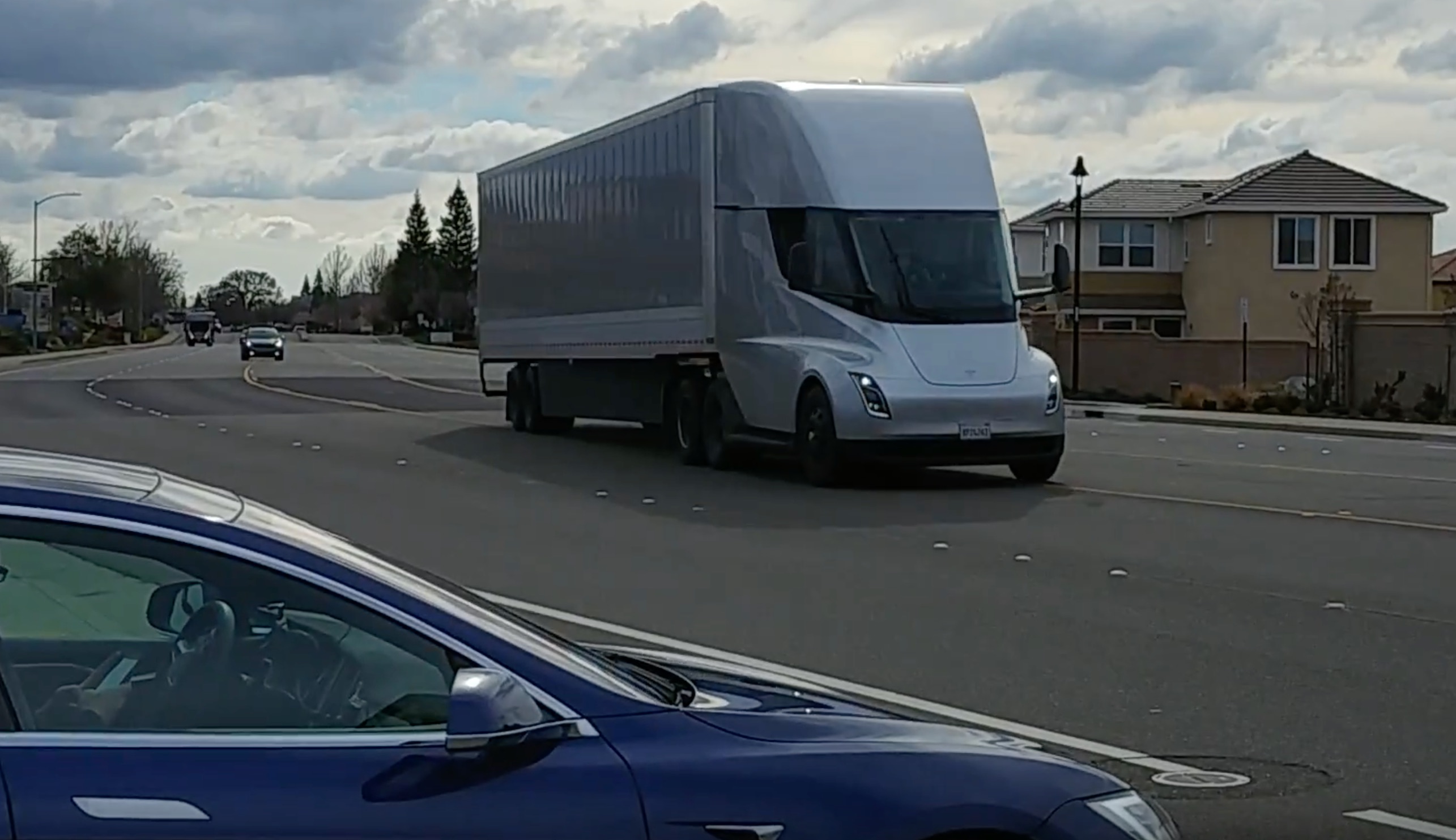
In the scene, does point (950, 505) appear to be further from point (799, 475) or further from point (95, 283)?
point (95, 283)

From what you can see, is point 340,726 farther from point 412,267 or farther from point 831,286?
point 412,267

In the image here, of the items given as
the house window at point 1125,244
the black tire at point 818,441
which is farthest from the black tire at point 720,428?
the house window at point 1125,244

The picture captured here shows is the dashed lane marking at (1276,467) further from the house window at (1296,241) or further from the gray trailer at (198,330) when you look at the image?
the gray trailer at (198,330)

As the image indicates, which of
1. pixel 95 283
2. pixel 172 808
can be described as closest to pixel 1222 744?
pixel 172 808

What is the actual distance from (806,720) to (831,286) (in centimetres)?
1598

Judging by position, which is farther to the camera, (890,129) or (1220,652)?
(890,129)

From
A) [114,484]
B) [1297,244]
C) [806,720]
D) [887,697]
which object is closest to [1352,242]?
[1297,244]

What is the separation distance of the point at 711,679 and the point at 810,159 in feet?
52.6

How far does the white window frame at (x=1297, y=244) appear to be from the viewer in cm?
5950

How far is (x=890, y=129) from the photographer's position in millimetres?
21000

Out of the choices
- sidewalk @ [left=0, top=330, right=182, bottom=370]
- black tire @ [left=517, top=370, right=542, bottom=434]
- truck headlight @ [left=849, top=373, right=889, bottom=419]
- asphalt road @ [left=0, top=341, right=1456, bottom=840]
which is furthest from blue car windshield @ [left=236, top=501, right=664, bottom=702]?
sidewalk @ [left=0, top=330, right=182, bottom=370]

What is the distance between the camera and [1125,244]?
2477 inches

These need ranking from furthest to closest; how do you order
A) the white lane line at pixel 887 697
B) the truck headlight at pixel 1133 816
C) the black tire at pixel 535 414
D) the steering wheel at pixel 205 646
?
1. the black tire at pixel 535 414
2. the white lane line at pixel 887 697
3. the truck headlight at pixel 1133 816
4. the steering wheel at pixel 205 646

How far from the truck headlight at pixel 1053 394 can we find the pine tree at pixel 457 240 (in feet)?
427
